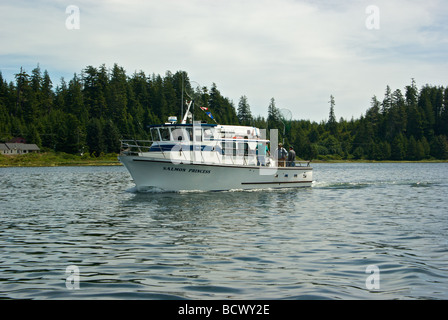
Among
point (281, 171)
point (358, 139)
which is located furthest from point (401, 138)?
point (281, 171)

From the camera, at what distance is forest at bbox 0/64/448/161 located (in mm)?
139875

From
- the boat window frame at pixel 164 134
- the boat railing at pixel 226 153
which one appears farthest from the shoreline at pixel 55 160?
the boat window frame at pixel 164 134

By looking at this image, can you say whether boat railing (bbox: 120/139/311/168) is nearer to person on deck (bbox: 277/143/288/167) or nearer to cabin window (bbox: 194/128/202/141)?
person on deck (bbox: 277/143/288/167)

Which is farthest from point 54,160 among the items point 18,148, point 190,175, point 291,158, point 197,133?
point 190,175

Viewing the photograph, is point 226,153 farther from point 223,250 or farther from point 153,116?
point 153,116

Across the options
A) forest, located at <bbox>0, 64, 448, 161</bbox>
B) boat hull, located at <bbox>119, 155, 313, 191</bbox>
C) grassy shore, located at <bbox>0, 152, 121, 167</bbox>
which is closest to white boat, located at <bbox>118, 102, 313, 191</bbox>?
boat hull, located at <bbox>119, 155, 313, 191</bbox>

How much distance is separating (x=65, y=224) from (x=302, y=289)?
11.4m

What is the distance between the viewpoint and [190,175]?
1135 inches

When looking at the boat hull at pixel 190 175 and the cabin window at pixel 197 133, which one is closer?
the boat hull at pixel 190 175

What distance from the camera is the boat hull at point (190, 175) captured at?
2811 cm

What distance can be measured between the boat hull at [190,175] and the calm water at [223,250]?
4770 millimetres

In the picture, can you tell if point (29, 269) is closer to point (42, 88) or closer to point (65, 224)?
point (65, 224)

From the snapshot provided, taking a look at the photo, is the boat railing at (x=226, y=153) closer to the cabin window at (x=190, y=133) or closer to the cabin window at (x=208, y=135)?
the cabin window at (x=208, y=135)
